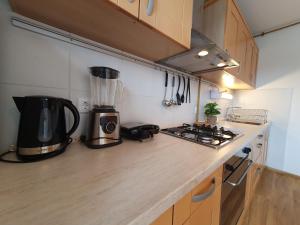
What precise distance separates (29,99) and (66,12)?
1.16 ft

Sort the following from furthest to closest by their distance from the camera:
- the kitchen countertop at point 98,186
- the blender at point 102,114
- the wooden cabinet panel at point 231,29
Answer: the wooden cabinet panel at point 231,29 → the blender at point 102,114 → the kitchen countertop at point 98,186

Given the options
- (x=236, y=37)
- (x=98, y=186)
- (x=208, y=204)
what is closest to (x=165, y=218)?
(x=98, y=186)

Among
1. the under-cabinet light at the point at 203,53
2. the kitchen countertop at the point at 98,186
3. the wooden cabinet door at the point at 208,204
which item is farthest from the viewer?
the under-cabinet light at the point at 203,53

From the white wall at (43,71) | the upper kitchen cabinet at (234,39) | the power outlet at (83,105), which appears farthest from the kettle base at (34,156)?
the upper kitchen cabinet at (234,39)

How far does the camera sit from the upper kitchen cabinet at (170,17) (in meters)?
0.58

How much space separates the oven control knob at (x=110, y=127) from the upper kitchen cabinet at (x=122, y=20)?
0.44m

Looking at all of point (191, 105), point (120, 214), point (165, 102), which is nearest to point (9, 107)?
point (120, 214)

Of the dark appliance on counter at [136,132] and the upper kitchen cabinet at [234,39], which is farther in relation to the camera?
the upper kitchen cabinet at [234,39]

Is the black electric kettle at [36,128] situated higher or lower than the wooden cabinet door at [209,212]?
higher

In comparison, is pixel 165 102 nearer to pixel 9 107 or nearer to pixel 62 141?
pixel 62 141

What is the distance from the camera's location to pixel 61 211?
29cm

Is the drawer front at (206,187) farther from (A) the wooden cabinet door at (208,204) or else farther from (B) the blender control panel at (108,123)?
(B) the blender control panel at (108,123)

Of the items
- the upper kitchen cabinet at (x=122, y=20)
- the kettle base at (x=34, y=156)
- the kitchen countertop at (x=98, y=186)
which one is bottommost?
the kitchen countertop at (x=98, y=186)

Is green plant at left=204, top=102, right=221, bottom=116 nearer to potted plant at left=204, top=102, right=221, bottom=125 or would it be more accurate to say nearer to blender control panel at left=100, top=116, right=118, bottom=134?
potted plant at left=204, top=102, right=221, bottom=125
